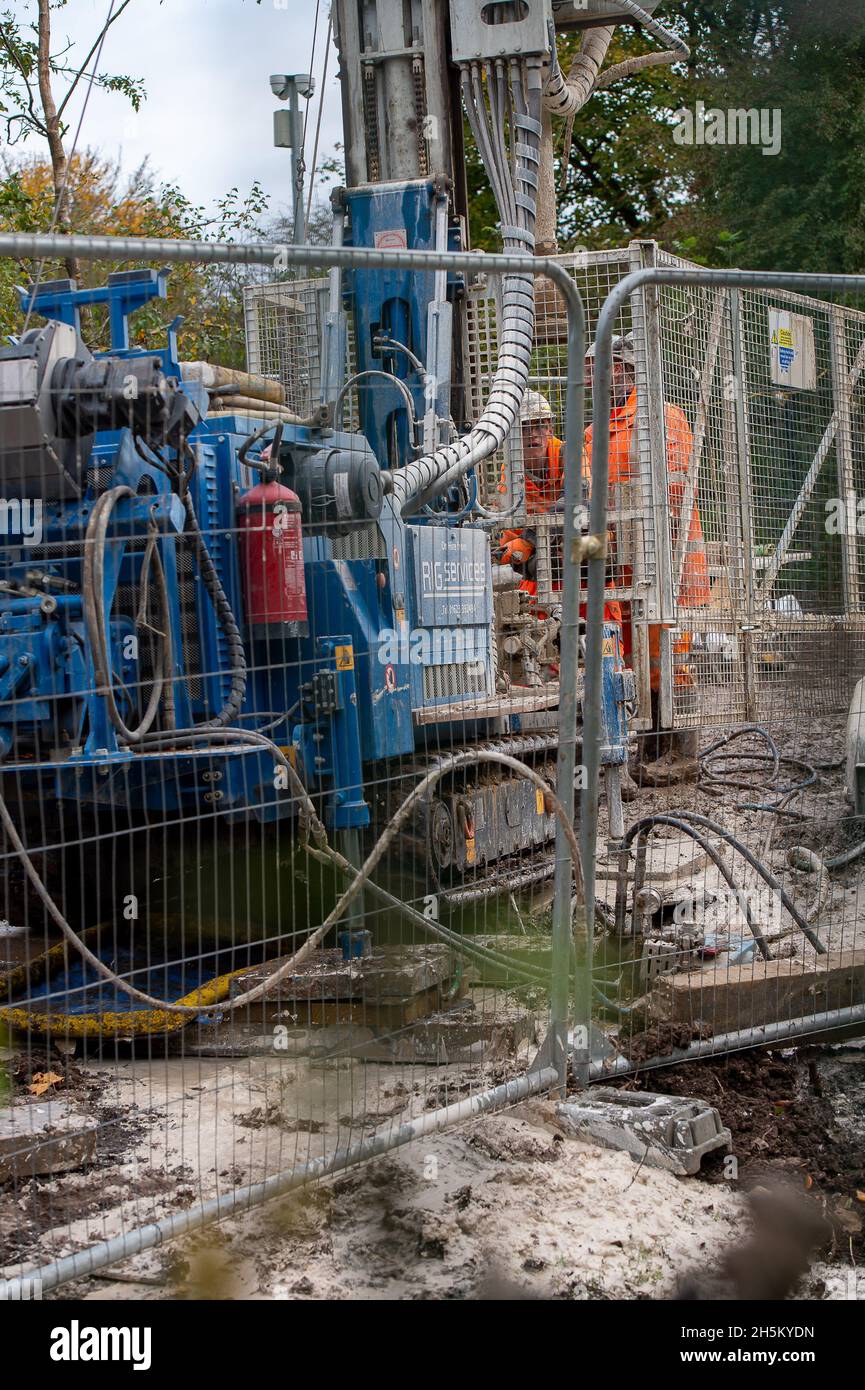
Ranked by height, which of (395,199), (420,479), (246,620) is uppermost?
(395,199)

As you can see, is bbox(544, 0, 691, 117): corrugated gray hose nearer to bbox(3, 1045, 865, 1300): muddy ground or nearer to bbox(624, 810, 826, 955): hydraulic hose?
bbox(624, 810, 826, 955): hydraulic hose

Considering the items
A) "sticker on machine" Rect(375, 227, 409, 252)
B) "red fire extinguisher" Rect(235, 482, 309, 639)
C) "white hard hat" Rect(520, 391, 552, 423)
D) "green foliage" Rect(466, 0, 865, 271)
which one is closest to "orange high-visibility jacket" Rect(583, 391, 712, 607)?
"white hard hat" Rect(520, 391, 552, 423)

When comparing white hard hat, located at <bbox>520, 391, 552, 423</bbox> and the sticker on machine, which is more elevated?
the sticker on machine

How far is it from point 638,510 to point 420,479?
106 inches

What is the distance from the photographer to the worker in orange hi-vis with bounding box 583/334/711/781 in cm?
761

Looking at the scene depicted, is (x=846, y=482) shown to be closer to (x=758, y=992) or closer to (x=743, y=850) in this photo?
(x=743, y=850)

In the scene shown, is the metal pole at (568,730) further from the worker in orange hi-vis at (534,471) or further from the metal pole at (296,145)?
the metal pole at (296,145)

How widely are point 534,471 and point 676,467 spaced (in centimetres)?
99

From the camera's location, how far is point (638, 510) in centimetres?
907

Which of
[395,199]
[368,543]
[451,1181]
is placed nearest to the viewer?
[451,1181]

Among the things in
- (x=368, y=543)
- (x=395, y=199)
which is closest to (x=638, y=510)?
(x=395, y=199)

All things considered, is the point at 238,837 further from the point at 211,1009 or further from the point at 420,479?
the point at 420,479

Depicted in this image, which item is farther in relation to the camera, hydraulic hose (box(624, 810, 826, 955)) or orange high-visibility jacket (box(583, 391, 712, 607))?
orange high-visibility jacket (box(583, 391, 712, 607))

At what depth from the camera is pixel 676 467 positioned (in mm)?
8695
